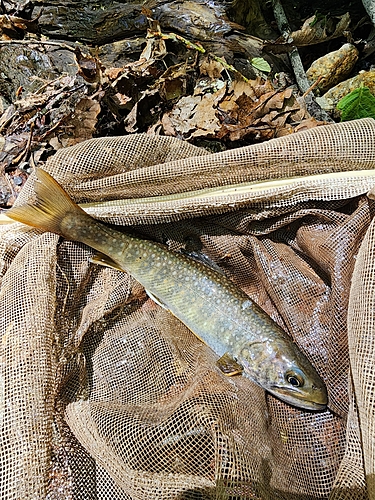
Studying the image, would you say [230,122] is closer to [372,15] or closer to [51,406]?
[372,15]

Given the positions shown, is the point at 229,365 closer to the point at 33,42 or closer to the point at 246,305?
the point at 246,305

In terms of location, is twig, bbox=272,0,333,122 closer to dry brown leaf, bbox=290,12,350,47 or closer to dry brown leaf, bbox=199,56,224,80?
dry brown leaf, bbox=290,12,350,47

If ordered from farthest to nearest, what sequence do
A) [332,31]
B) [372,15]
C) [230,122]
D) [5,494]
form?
[332,31]
[372,15]
[230,122]
[5,494]

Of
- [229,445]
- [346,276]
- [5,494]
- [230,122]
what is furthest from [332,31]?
[5,494]

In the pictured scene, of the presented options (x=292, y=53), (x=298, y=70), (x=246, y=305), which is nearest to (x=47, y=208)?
(x=246, y=305)

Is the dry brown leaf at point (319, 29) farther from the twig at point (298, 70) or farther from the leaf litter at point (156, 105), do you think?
the leaf litter at point (156, 105)


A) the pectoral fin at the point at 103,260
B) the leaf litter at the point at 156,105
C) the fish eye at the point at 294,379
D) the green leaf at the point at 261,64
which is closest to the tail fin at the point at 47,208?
the pectoral fin at the point at 103,260
